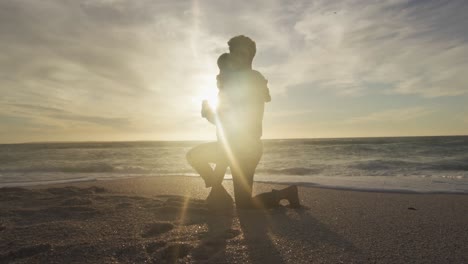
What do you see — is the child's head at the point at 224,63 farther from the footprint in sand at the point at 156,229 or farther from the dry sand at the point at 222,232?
A: the footprint in sand at the point at 156,229

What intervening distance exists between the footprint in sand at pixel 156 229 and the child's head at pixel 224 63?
2100 millimetres

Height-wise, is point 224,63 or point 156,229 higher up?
point 224,63

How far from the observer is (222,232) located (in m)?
3.03

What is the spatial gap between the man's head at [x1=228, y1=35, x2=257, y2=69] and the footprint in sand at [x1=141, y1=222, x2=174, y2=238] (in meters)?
2.16

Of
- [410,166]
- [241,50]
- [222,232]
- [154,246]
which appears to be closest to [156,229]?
[154,246]

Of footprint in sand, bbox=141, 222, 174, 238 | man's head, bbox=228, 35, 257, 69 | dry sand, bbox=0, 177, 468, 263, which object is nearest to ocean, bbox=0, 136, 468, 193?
dry sand, bbox=0, 177, 468, 263

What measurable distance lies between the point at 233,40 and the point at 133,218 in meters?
2.44

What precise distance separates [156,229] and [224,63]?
2.26m

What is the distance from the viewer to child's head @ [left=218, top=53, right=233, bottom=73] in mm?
4340

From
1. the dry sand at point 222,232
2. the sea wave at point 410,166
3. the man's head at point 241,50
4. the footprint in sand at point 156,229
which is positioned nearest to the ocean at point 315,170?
the sea wave at point 410,166

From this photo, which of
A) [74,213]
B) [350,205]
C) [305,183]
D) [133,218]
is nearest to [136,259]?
[133,218]

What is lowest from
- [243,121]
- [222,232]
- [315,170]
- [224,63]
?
[315,170]

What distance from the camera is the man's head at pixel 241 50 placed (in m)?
4.29

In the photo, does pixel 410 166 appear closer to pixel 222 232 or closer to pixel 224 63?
pixel 224 63
